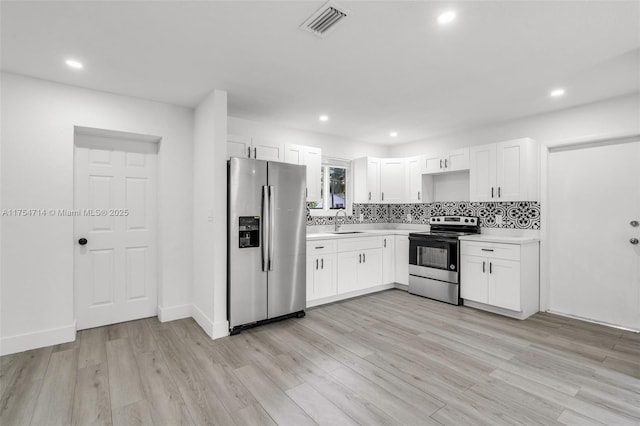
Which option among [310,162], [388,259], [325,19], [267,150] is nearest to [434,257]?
[388,259]

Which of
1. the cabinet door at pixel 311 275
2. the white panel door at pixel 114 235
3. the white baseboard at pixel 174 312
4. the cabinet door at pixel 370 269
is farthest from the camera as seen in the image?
the cabinet door at pixel 370 269

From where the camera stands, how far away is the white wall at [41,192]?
2848 mm

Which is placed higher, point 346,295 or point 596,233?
point 596,233

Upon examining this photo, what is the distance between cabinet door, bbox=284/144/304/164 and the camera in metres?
4.20

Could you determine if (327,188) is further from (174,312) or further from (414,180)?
(174,312)

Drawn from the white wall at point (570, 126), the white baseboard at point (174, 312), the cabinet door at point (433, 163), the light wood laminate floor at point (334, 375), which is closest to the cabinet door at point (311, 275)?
the light wood laminate floor at point (334, 375)

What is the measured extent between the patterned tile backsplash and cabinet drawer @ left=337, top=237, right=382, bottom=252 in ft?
2.51

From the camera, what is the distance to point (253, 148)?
12.7 ft

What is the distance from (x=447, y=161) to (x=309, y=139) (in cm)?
221

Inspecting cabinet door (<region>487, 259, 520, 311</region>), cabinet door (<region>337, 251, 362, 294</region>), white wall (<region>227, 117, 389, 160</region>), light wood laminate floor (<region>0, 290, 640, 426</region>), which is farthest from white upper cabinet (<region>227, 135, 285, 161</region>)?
cabinet door (<region>487, 259, 520, 311</region>)

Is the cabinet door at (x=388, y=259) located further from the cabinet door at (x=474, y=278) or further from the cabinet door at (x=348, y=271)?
the cabinet door at (x=474, y=278)

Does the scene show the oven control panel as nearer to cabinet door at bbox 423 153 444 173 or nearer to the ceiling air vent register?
cabinet door at bbox 423 153 444 173

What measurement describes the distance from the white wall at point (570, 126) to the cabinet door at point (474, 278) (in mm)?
1786

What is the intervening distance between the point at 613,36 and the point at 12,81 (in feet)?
16.7
